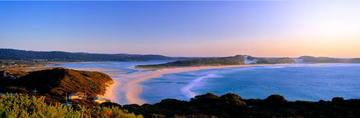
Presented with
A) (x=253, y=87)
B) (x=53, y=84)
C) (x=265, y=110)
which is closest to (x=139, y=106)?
(x=265, y=110)

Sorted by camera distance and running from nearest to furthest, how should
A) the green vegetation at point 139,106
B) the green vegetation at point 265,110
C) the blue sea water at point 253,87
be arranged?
the green vegetation at point 139,106 → the green vegetation at point 265,110 → the blue sea water at point 253,87

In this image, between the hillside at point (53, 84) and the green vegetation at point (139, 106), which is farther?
the hillside at point (53, 84)

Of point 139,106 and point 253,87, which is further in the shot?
point 253,87

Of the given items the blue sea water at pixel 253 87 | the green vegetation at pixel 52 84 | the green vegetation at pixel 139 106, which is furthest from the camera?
the blue sea water at pixel 253 87

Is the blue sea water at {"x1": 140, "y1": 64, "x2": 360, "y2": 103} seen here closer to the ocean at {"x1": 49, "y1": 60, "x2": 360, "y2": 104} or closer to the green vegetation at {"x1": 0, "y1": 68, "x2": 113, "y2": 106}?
the ocean at {"x1": 49, "y1": 60, "x2": 360, "y2": 104}

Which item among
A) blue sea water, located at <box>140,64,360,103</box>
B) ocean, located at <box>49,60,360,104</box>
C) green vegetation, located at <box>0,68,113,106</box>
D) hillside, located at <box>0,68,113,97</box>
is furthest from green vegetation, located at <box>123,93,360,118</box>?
hillside, located at <box>0,68,113,97</box>

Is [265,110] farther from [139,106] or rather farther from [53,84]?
[53,84]

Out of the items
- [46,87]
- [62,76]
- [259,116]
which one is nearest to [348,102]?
[259,116]

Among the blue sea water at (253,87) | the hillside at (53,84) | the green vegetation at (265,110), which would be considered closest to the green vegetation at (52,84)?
the hillside at (53,84)

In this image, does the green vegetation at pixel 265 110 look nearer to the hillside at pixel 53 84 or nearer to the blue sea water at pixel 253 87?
the blue sea water at pixel 253 87

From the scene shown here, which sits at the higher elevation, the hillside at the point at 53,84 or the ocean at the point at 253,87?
the hillside at the point at 53,84

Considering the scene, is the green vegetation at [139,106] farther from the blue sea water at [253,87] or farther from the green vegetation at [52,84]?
the blue sea water at [253,87]

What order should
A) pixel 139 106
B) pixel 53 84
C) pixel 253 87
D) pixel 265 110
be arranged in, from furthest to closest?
pixel 253 87 < pixel 53 84 < pixel 139 106 < pixel 265 110

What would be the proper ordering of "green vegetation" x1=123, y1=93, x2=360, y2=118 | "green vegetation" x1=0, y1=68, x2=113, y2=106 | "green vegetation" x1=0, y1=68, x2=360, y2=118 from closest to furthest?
"green vegetation" x1=0, y1=68, x2=360, y2=118 < "green vegetation" x1=123, y1=93, x2=360, y2=118 < "green vegetation" x1=0, y1=68, x2=113, y2=106
